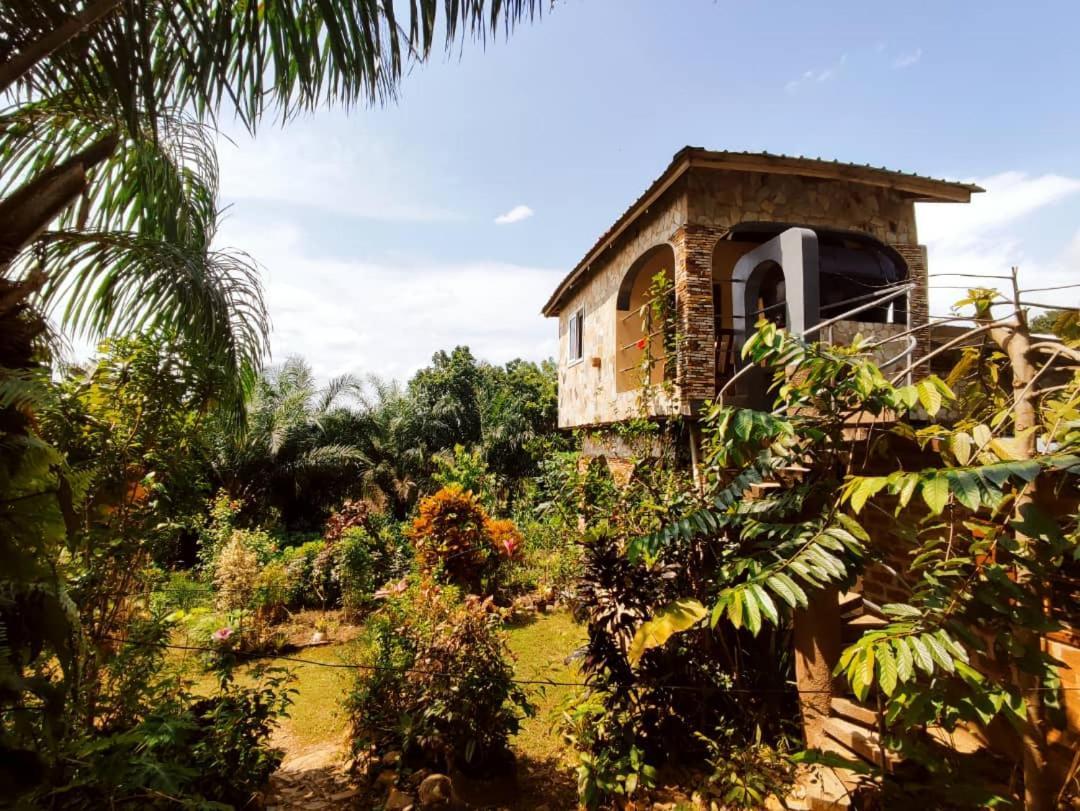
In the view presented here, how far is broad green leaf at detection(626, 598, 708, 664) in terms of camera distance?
3.54 m

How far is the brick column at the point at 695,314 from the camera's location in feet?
23.5

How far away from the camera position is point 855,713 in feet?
12.4

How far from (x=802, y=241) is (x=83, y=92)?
22.0 feet

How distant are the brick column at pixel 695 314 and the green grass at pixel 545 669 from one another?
12.5 feet

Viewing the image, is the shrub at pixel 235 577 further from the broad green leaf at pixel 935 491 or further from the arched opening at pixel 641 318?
the broad green leaf at pixel 935 491

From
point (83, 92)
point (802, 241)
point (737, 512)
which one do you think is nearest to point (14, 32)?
point (83, 92)

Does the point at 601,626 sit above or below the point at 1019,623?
below

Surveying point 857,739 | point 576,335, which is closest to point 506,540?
point 576,335

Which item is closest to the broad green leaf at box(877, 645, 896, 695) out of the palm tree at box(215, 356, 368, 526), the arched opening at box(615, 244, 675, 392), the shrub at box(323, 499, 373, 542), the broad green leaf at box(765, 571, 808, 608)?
the broad green leaf at box(765, 571, 808, 608)

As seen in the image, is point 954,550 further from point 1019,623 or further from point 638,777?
point 638,777

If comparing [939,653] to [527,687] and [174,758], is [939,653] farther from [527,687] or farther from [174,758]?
[527,687]

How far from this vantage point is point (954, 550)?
119 inches

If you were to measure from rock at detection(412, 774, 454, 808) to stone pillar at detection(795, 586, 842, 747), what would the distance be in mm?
2830

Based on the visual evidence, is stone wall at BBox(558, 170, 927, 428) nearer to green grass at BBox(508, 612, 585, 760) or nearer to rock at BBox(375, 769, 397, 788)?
green grass at BBox(508, 612, 585, 760)
